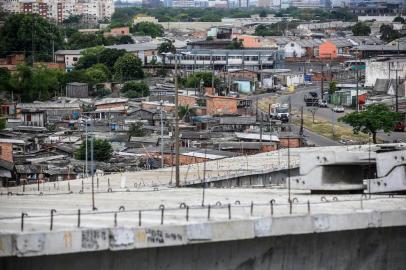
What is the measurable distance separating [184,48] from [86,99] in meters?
21.8

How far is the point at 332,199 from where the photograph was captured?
11.1m

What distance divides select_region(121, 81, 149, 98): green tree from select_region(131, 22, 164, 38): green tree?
32.0 meters

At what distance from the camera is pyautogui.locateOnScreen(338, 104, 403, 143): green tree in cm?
2825

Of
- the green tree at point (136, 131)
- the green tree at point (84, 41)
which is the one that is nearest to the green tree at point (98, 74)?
the green tree at point (136, 131)

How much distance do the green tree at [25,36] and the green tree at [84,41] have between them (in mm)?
5771

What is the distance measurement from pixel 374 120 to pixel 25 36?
2464 centimetres

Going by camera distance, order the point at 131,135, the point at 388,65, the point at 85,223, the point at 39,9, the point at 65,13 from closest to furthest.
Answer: the point at 85,223
the point at 131,135
the point at 388,65
the point at 39,9
the point at 65,13

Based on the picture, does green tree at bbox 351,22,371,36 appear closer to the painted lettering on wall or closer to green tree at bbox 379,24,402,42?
green tree at bbox 379,24,402,42

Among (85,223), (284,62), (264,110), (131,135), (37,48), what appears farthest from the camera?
(284,62)

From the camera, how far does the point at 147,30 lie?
73812mm

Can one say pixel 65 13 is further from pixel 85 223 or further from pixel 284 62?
pixel 85 223

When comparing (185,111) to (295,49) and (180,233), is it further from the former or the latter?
(295,49)

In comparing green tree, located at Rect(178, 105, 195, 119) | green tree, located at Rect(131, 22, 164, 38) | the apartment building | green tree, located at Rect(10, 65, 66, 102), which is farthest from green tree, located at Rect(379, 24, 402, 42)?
green tree, located at Rect(178, 105, 195, 119)

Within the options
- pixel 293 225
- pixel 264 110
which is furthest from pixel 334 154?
pixel 264 110
